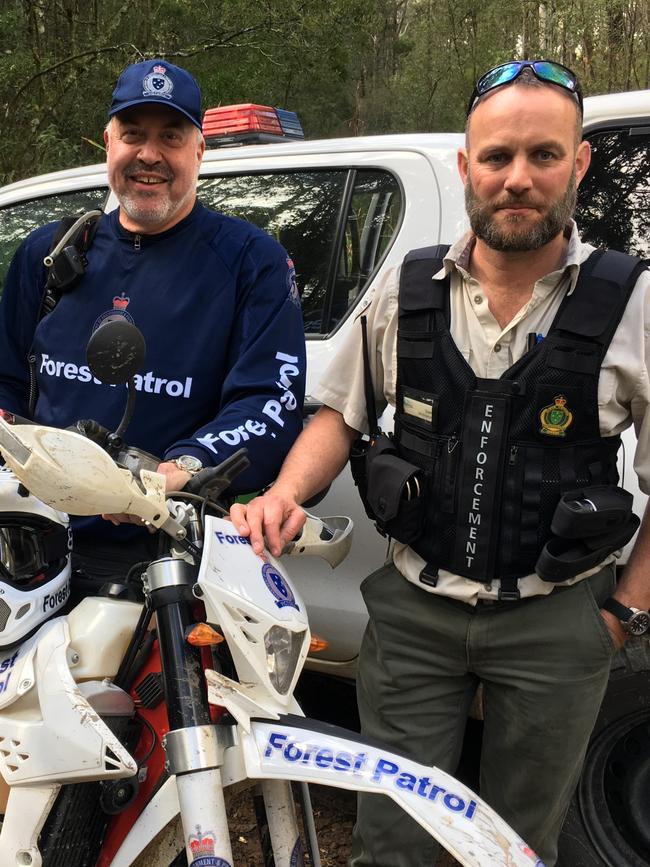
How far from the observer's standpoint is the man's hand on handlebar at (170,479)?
5.18ft

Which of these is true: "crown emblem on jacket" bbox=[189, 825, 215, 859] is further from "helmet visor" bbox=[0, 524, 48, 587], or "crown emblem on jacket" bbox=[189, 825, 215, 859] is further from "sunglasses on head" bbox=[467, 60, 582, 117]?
"sunglasses on head" bbox=[467, 60, 582, 117]

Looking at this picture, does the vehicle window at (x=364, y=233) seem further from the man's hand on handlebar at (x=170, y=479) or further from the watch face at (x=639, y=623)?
the watch face at (x=639, y=623)

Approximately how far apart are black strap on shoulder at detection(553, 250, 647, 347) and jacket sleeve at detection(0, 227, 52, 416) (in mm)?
1336

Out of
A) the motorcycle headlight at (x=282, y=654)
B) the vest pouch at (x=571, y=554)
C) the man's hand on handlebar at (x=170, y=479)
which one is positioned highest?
the man's hand on handlebar at (x=170, y=479)

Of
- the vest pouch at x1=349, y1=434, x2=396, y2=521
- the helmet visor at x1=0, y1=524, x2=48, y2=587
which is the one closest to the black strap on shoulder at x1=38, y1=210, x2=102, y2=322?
the helmet visor at x1=0, y1=524, x2=48, y2=587

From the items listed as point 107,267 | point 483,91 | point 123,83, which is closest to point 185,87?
point 123,83

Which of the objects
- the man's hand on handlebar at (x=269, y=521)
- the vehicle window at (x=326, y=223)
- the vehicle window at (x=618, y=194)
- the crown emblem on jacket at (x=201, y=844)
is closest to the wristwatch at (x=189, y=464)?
the man's hand on handlebar at (x=269, y=521)

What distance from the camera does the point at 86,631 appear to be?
1.66 metres

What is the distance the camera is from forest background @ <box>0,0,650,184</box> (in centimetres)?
924

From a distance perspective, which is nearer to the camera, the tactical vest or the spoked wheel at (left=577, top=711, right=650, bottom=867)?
the tactical vest

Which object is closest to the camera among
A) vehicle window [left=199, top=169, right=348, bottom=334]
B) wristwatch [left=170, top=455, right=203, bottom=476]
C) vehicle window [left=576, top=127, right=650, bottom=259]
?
wristwatch [left=170, top=455, right=203, bottom=476]

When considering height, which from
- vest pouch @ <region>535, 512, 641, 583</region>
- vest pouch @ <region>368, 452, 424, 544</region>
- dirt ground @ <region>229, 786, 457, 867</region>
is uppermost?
vest pouch @ <region>368, 452, 424, 544</region>

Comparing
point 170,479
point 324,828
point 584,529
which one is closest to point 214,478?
point 170,479

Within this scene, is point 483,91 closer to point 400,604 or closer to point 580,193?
point 580,193
